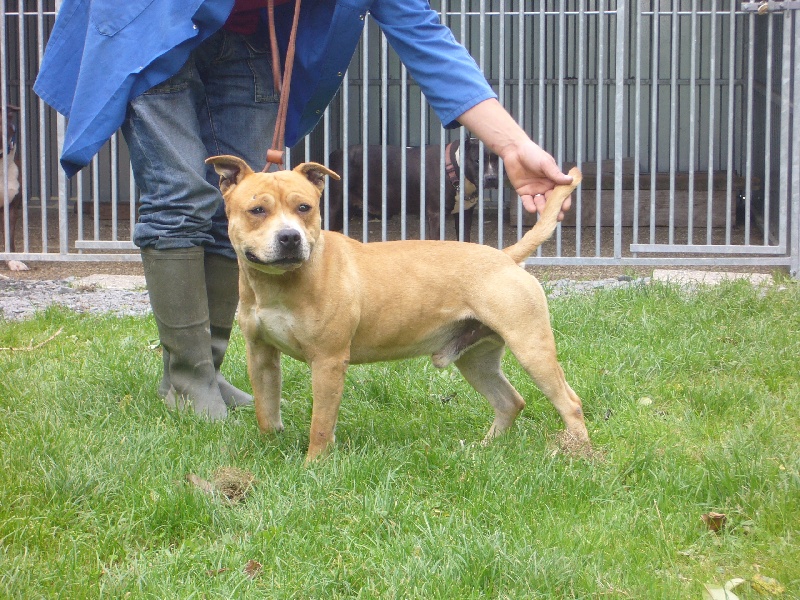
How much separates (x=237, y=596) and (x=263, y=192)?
4.53ft

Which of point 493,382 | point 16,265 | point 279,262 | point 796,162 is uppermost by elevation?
point 796,162

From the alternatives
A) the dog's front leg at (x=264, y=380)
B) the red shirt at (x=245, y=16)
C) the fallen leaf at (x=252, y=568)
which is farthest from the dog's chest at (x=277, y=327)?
the red shirt at (x=245, y=16)

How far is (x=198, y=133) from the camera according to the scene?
3744mm

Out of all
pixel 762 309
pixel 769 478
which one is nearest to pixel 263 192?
pixel 769 478

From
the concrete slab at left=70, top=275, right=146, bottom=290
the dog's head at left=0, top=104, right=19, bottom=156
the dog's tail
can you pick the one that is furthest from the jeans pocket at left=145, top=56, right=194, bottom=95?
the dog's head at left=0, top=104, right=19, bottom=156

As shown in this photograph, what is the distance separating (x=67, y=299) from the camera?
6469mm

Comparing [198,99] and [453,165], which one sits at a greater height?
[198,99]

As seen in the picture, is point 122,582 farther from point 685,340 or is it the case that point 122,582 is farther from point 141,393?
point 685,340

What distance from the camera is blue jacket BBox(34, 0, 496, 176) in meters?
3.45

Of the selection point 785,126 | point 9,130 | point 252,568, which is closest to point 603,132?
point 785,126

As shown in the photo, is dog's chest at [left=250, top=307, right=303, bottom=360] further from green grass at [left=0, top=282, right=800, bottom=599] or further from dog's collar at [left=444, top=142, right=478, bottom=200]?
dog's collar at [left=444, top=142, right=478, bottom=200]

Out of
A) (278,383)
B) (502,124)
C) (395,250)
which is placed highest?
(502,124)

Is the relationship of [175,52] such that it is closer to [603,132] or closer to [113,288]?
[113,288]

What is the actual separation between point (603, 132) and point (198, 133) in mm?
7279
